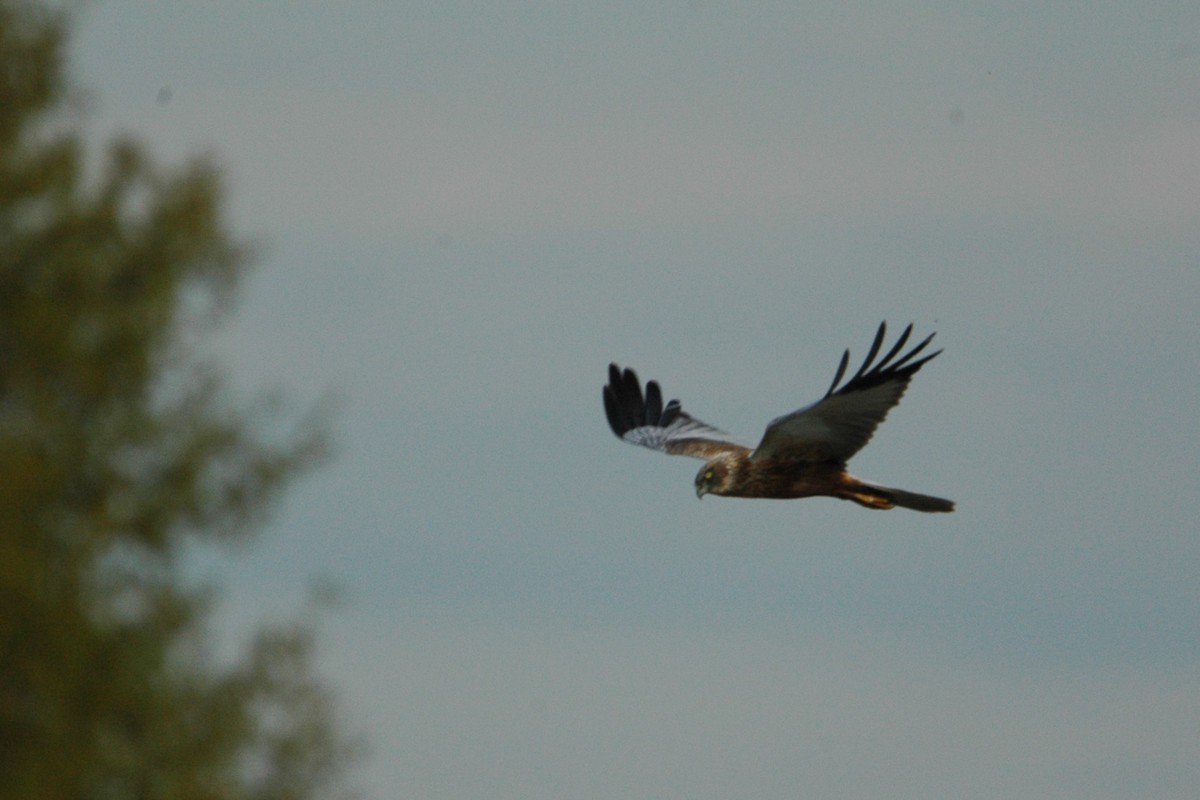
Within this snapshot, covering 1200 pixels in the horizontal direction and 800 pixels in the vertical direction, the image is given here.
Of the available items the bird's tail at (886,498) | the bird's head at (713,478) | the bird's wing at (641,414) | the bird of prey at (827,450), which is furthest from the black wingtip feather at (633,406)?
the bird's tail at (886,498)

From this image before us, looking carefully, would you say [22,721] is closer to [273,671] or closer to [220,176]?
[273,671]

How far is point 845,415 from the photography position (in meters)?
17.3

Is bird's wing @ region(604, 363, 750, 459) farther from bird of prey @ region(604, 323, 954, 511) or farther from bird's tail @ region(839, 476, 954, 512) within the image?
bird's tail @ region(839, 476, 954, 512)

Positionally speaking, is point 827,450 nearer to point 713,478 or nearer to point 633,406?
point 713,478

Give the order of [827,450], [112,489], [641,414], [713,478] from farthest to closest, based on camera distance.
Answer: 1. [641,414]
2. [713,478]
3. [827,450]
4. [112,489]

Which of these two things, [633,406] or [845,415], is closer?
[845,415]

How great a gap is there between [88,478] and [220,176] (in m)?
2.49

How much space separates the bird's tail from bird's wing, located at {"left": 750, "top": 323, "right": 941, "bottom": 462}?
34 centimetres

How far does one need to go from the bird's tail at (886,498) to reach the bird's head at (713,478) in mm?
989

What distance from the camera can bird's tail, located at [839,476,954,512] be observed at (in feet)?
59.1

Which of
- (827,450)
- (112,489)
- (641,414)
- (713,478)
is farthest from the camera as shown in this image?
(641,414)

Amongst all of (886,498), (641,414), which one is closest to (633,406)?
(641,414)

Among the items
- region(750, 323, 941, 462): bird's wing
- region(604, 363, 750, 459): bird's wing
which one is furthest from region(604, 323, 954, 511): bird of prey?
region(604, 363, 750, 459): bird's wing

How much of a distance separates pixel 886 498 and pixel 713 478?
4.87 feet
